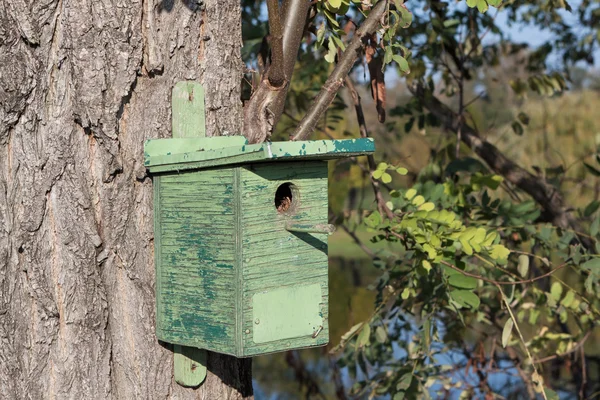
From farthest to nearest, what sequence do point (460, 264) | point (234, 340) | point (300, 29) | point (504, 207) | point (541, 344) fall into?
1. point (541, 344)
2. point (504, 207)
3. point (460, 264)
4. point (300, 29)
5. point (234, 340)

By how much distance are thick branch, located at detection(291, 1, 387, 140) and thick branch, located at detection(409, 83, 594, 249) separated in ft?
4.61

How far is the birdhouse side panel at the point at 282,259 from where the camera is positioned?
1701 mm

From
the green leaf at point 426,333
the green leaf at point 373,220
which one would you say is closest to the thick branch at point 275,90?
the green leaf at point 373,220

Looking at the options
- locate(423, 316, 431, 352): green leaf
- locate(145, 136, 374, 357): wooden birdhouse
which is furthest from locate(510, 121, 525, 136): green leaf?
locate(145, 136, 374, 357): wooden birdhouse

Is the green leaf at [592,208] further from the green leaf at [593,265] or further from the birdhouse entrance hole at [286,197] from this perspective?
the birdhouse entrance hole at [286,197]

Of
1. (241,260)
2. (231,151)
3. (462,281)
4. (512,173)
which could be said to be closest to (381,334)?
(462,281)

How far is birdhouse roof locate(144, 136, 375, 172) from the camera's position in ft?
5.25

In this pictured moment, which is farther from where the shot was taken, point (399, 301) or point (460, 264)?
point (399, 301)

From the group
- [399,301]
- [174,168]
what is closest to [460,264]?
[399,301]

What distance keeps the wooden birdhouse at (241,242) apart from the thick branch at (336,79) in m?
0.16

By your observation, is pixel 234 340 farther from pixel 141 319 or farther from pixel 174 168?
pixel 174 168

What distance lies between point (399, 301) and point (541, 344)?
1005 mm

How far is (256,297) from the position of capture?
1720mm

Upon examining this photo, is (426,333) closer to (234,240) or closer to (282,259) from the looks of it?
(282,259)
